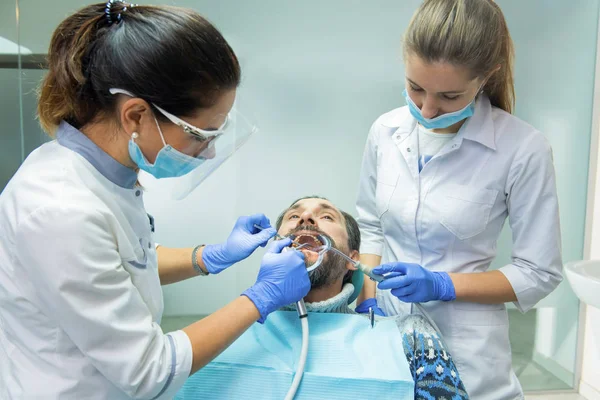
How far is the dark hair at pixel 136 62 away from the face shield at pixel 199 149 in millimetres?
39

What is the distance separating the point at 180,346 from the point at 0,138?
1.82 metres

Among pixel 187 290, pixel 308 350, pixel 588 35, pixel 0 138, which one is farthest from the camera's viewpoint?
pixel 588 35

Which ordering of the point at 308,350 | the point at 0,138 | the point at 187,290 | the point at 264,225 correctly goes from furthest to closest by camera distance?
the point at 187,290 → the point at 0,138 → the point at 264,225 → the point at 308,350

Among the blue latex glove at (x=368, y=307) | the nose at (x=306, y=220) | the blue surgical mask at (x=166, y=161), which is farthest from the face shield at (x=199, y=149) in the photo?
the blue latex glove at (x=368, y=307)

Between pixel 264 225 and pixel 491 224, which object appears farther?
pixel 264 225

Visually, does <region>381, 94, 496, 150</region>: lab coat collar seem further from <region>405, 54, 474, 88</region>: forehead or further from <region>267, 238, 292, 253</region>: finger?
<region>267, 238, 292, 253</region>: finger

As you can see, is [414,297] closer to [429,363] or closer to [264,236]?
[429,363]

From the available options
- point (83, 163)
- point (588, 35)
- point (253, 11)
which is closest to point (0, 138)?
point (253, 11)

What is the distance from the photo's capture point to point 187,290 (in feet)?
8.34

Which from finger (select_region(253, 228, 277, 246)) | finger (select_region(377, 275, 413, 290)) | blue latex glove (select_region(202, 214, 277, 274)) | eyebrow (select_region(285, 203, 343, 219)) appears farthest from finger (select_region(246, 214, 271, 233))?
finger (select_region(377, 275, 413, 290))

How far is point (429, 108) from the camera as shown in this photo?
1.41m

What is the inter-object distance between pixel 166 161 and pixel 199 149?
0.08 metres

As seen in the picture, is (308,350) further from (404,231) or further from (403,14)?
(403,14)

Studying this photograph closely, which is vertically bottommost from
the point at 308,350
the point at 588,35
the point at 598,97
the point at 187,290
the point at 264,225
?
the point at 187,290
